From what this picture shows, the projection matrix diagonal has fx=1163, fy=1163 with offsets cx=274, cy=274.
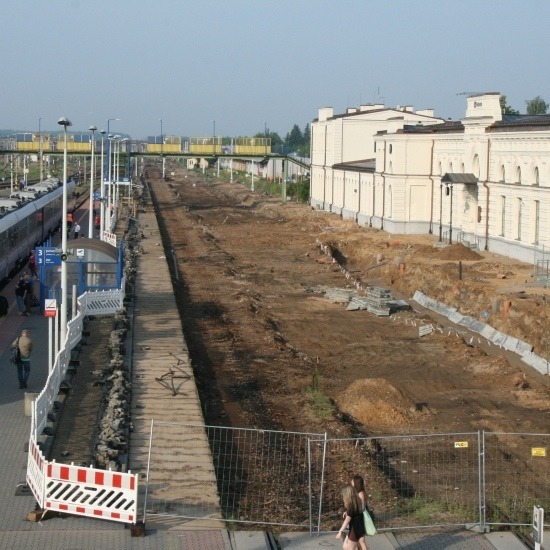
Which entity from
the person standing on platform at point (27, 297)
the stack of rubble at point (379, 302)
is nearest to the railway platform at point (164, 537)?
the person standing on platform at point (27, 297)

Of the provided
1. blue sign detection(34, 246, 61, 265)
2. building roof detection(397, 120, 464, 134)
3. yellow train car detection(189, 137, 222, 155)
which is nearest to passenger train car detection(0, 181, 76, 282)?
blue sign detection(34, 246, 61, 265)

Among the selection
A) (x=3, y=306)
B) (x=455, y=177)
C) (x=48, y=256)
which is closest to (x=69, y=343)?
(x=3, y=306)

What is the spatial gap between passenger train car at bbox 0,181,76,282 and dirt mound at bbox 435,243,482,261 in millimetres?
16450

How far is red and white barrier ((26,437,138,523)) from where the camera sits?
43.5ft

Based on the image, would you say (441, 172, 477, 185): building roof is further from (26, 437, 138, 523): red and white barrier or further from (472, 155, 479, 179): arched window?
(26, 437, 138, 523): red and white barrier

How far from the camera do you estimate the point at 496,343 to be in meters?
31.8

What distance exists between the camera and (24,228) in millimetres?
43344

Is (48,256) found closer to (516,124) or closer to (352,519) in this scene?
(352,519)

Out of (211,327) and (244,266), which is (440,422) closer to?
(211,327)

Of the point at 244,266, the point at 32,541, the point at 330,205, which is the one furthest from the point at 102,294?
the point at 330,205

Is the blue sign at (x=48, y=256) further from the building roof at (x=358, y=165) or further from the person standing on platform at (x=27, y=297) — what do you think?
the building roof at (x=358, y=165)

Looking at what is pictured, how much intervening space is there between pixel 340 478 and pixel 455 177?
110ft

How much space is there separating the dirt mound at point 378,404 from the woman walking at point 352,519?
10153mm

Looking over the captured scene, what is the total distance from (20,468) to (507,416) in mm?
10958
